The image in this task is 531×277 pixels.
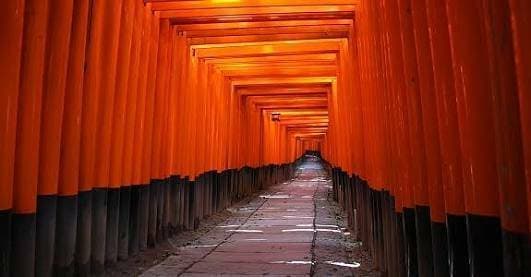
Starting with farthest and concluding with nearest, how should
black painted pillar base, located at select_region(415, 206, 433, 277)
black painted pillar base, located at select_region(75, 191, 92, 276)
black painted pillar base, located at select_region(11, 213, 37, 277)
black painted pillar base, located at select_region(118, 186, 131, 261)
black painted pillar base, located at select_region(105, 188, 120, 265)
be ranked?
black painted pillar base, located at select_region(118, 186, 131, 261)
black painted pillar base, located at select_region(105, 188, 120, 265)
black painted pillar base, located at select_region(75, 191, 92, 276)
black painted pillar base, located at select_region(11, 213, 37, 277)
black painted pillar base, located at select_region(415, 206, 433, 277)

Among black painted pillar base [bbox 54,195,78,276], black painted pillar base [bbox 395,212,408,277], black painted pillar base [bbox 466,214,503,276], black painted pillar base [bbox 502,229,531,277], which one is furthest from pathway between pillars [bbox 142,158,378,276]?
black painted pillar base [bbox 502,229,531,277]

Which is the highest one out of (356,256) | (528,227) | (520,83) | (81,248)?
(520,83)

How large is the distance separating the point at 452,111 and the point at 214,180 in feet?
29.7

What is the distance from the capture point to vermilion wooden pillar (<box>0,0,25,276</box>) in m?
3.60

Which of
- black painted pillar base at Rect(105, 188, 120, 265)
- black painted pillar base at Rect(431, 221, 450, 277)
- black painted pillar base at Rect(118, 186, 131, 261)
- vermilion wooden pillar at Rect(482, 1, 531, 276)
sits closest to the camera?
vermilion wooden pillar at Rect(482, 1, 531, 276)

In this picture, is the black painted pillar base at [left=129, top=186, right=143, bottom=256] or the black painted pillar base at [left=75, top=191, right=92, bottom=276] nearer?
the black painted pillar base at [left=75, top=191, right=92, bottom=276]

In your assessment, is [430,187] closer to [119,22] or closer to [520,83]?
[520,83]

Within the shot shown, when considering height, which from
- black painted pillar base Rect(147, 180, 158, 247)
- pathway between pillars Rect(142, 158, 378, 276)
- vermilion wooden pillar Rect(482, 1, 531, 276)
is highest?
vermilion wooden pillar Rect(482, 1, 531, 276)

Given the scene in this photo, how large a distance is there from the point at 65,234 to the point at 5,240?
98 centimetres

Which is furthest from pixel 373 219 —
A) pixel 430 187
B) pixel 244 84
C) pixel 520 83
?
pixel 244 84

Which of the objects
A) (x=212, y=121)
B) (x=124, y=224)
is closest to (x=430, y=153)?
(x=124, y=224)

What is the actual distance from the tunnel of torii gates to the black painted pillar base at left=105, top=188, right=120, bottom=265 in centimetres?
2

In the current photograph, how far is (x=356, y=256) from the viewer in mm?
6855

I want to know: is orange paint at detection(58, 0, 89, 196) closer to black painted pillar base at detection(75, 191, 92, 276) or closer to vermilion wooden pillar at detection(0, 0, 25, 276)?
black painted pillar base at detection(75, 191, 92, 276)
